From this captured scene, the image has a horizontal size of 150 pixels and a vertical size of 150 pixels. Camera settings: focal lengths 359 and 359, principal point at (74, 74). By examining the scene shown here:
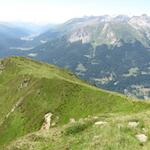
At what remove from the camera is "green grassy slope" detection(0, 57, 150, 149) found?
373 ft

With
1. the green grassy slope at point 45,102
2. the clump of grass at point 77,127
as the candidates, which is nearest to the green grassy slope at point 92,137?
the clump of grass at point 77,127

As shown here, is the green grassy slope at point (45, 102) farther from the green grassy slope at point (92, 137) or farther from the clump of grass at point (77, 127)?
the green grassy slope at point (92, 137)

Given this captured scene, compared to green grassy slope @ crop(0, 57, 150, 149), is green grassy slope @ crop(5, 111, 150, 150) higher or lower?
higher

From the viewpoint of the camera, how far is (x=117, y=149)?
3253 centimetres

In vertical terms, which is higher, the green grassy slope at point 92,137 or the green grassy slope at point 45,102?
the green grassy slope at point 92,137

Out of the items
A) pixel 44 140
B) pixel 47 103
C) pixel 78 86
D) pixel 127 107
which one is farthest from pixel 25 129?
pixel 44 140

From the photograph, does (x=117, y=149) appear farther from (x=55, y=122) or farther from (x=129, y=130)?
(x=55, y=122)

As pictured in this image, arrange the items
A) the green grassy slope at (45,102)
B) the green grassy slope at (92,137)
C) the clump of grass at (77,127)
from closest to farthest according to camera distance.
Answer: the green grassy slope at (92,137) → the clump of grass at (77,127) → the green grassy slope at (45,102)

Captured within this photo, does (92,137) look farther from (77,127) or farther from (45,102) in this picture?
(45,102)

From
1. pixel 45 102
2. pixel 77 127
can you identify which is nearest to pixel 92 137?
pixel 77 127

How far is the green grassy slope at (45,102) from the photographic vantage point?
114 meters

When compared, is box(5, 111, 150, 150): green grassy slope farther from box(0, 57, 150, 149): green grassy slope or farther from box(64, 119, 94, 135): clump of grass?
box(0, 57, 150, 149): green grassy slope

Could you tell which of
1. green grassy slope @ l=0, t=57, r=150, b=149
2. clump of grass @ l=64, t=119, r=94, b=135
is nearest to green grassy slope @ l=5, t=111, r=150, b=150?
clump of grass @ l=64, t=119, r=94, b=135

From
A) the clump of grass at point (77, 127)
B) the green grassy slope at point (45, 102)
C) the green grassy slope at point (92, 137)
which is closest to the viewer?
the green grassy slope at point (92, 137)
